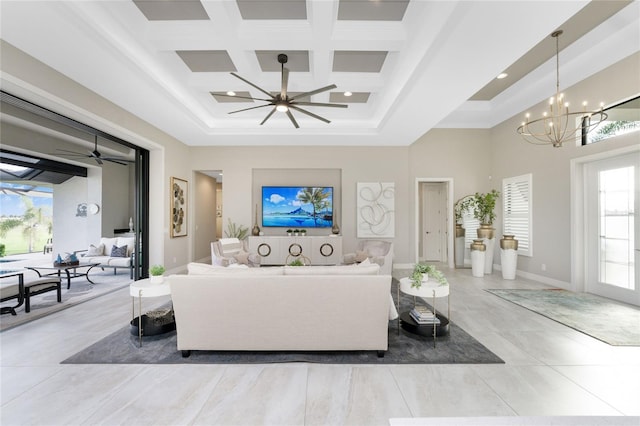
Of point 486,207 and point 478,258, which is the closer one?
point 478,258

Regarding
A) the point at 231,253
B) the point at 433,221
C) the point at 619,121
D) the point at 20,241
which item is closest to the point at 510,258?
the point at 619,121

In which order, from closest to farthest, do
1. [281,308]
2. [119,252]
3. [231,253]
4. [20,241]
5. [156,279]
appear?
[281,308] < [156,279] < [20,241] < [231,253] < [119,252]

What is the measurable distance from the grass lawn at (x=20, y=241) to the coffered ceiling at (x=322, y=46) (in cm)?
290

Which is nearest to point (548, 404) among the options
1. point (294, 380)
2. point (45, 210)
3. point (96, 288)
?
point (294, 380)

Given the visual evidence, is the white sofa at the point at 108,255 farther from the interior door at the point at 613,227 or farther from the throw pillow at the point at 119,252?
the interior door at the point at 613,227

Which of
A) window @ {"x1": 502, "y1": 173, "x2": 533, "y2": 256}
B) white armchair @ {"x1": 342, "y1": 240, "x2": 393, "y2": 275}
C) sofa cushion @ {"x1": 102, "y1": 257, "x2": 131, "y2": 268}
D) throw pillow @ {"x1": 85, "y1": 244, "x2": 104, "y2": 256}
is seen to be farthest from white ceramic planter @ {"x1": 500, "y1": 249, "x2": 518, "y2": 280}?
throw pillow @ {"x1": 85, "y1": 244, "x2": 104, "y2": 256}

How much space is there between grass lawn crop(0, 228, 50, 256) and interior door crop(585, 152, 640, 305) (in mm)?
9501

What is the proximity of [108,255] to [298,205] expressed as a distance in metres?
4.46

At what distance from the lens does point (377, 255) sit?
5043 mm

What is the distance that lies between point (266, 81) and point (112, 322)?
3956mm

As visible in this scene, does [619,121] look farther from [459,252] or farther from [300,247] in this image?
Answer: [300,247]

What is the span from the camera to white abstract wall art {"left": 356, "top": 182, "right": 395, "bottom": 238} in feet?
21.6

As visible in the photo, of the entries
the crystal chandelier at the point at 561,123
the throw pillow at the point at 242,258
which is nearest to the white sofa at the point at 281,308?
the throw pillow at the point at 242,258

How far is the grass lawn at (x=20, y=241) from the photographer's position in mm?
4375
